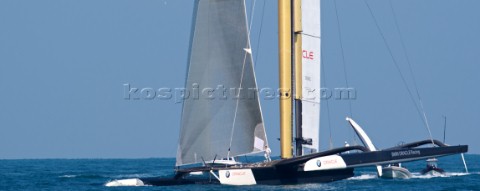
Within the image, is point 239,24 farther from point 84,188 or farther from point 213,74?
point 84,188

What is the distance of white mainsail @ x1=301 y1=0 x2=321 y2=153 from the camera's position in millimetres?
37312

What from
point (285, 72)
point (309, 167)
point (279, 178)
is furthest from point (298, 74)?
point (309, 167)

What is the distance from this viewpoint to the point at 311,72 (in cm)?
3769

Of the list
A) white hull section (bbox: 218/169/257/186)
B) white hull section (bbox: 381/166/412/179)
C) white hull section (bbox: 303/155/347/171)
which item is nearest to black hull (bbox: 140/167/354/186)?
white hull section (bbox: 218/169/257/186)

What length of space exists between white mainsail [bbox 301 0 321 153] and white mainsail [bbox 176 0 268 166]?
1.78 meters

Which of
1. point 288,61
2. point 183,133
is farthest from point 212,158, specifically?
point 288,61

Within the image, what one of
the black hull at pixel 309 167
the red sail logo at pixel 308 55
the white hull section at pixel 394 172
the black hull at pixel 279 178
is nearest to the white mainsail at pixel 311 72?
the red sail logo at pixel 308 55

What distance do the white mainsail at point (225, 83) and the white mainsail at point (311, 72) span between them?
1.78m

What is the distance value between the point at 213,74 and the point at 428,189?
333 inches

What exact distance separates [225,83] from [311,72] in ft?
10.8

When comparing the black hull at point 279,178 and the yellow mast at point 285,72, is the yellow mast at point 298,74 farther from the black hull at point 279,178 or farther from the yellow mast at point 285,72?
the black hull at point 279,178

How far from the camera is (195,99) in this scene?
36.7 m

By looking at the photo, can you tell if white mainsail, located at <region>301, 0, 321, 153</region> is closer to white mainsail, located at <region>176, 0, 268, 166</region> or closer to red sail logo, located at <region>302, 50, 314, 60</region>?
red sail logo, located at <region>302, 50, 314, 60</region>

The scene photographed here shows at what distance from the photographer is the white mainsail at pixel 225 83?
1437 inches
